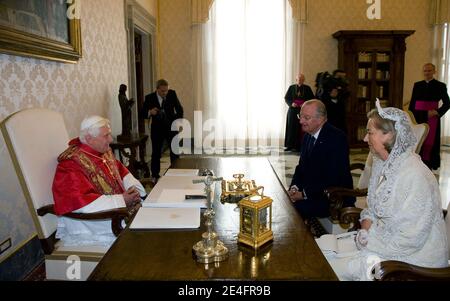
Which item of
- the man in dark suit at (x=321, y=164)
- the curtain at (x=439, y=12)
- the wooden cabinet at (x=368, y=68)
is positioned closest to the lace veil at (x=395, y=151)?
the man in dark suit at (x=321, y=164)

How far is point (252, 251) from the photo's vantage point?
5.11ft

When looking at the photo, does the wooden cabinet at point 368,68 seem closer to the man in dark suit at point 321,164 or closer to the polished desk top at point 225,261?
the man in dark suit at point 321,164

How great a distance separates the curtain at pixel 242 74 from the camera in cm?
852

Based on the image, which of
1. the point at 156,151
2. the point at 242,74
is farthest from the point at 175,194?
the point at 242,74

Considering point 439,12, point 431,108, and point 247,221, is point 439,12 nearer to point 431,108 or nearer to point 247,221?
point 431,108

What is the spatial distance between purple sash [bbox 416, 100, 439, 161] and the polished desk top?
17.2ft

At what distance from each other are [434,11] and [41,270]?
894cm

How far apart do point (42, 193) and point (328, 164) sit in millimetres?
1848

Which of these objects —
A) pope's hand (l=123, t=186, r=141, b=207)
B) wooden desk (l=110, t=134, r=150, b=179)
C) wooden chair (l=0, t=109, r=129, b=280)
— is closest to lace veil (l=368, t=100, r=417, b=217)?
wooden chair (l=0, t=109, r=129, b=280)

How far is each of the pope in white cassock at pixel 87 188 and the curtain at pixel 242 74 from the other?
19.6 ft

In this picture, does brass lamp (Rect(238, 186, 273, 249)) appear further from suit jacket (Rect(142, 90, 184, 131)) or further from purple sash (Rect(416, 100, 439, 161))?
purple sash (Rect(416, 100, 439, 161))

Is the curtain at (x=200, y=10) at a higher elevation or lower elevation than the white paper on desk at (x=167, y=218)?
higher

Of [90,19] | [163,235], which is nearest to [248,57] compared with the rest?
[90,19]
